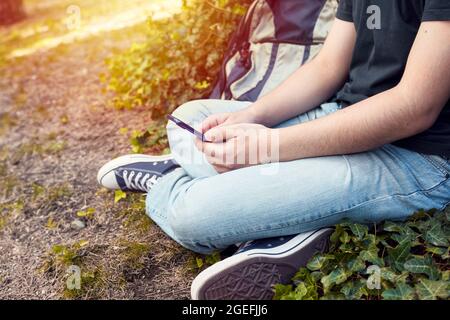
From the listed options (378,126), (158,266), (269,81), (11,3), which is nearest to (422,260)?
(378,126)

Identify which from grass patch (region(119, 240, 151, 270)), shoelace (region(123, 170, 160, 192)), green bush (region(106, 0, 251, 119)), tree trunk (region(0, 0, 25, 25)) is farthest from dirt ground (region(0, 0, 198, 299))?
tree trunk (region(0, 0, 25, 25))

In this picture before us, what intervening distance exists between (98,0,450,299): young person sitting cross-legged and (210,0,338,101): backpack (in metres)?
0.66

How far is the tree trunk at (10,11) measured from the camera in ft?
20.9

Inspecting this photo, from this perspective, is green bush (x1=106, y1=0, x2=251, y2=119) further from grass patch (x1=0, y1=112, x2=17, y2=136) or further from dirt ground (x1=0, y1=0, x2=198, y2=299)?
grass patch (x1=0, y1=112, x2=17, y2=136)

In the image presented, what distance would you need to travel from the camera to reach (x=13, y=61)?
4938 millimetres

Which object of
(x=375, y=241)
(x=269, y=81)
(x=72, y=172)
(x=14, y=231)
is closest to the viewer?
(x=375, y=241)

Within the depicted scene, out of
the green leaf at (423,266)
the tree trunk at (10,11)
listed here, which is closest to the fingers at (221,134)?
the green leaf at (423,266)

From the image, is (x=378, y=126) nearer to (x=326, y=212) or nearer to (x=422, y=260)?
(x=326, y=212)

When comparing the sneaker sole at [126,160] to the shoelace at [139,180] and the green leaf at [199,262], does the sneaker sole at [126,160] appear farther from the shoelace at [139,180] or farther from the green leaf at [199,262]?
the green leaf at [199,262]

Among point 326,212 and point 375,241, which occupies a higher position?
point 326,212

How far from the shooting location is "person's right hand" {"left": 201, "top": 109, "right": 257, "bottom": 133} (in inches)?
86.3

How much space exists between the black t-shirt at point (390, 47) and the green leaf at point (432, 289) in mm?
447

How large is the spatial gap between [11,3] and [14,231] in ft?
15.2

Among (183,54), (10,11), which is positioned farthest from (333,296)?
(10,11)
